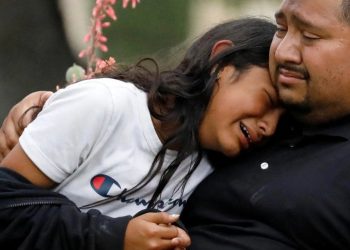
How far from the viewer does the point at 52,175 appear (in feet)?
7.80

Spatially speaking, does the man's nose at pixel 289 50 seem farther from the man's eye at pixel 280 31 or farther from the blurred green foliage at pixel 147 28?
the blurred green foliage at pixel 147 28

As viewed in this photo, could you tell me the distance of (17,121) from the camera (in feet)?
A: 8.93

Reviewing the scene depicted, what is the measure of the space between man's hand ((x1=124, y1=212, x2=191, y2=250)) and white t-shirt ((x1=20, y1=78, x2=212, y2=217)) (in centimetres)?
20

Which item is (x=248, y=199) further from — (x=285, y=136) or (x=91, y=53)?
(x=91, y=53)

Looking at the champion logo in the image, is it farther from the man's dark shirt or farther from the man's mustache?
the man's mustache

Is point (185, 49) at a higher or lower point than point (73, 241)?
higher

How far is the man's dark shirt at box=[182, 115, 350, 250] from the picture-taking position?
2.37 metres

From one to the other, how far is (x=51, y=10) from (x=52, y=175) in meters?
2.48

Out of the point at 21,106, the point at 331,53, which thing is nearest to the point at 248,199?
the point at 331,53

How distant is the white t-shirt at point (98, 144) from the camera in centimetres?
237

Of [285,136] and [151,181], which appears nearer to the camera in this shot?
[151,181]

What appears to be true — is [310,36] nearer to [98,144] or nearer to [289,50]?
[289,50]

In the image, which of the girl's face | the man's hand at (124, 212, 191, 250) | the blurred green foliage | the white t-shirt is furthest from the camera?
the blurred green foliage

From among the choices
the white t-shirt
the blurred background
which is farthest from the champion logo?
the blurred background
